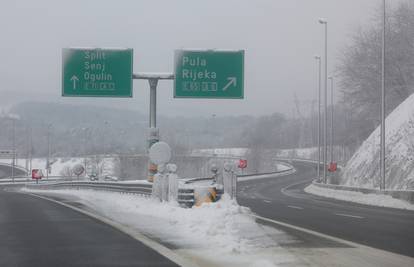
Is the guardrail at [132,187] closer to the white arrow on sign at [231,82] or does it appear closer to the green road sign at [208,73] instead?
the green road sign at [208,73]

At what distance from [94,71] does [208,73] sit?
463 centimetres

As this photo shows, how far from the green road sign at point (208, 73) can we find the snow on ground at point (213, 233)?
6.95 m

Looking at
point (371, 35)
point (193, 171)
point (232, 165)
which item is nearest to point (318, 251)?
point (232, 165)

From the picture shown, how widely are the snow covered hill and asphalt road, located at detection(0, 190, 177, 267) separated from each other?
2507cm

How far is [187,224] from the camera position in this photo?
611 inches

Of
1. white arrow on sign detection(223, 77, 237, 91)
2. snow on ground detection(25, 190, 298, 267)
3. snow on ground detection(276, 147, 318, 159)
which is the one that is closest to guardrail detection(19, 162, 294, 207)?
snow on ground detection(25, 190, 298, 267)

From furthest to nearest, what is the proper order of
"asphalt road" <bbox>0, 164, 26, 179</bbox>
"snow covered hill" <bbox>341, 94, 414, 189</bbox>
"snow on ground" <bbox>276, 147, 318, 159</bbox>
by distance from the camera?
"snow on ground" <bbox>276, 147, 318, 159</bbox> < "asphalt road" <bbox>0, 164, 26, 179</bbox> < "snow covered hill" <bbox>341, 94, 414, 189</bbox>

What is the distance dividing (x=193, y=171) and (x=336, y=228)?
99.3m

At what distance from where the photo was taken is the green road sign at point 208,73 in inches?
1051

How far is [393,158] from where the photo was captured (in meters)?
41.2

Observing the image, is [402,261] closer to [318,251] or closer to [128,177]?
[318,251]

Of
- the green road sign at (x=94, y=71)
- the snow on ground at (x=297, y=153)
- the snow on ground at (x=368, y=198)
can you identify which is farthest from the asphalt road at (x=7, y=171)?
the green road sign at (x=94, y=71)

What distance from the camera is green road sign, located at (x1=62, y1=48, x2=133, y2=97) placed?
1054 inches

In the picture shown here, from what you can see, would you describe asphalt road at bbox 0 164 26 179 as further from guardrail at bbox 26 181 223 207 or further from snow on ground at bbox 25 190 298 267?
snow on ground at bbox 25 190 298 267
